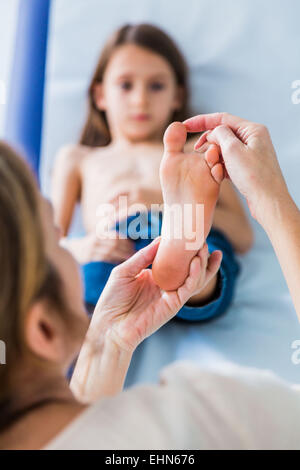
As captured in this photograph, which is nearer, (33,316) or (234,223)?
(33,316)

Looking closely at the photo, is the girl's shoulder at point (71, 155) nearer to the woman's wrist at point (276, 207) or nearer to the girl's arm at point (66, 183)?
the girl's arm at point (66, 183)

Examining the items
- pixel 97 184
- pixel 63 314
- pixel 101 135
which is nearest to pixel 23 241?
pixel 63 314

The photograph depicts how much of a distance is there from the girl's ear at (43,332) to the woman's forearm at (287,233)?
249 millimetres

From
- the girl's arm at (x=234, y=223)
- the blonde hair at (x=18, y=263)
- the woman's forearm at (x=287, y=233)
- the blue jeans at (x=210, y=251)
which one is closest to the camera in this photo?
the blonde hair at (x=18, y=263)

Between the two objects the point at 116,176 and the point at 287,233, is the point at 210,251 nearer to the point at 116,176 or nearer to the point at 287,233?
the point at 287,233

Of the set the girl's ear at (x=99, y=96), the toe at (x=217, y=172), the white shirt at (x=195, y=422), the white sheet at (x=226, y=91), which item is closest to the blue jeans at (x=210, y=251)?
the white sheet at (x=226, y=91)

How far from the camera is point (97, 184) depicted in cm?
94

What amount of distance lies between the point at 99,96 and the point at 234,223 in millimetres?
430

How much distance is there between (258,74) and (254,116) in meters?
0.11

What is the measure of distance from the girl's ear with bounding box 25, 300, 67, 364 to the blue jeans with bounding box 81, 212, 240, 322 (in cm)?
24

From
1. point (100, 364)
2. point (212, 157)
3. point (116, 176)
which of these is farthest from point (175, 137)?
point (116, 176)

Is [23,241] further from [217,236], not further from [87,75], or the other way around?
[87,75]

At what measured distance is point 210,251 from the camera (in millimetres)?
667

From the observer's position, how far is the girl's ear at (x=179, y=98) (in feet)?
3.13
